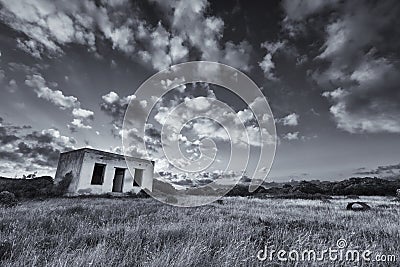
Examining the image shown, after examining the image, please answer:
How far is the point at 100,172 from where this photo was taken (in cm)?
2016

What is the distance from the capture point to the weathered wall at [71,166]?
54.1ft

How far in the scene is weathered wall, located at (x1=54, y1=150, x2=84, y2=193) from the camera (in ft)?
54.1

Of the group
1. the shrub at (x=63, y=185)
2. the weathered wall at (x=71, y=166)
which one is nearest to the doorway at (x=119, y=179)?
the weathered wall at (x=71, y=166)

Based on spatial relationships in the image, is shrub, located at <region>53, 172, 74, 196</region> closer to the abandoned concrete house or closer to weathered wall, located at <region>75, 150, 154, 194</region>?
the abandoned concrete house

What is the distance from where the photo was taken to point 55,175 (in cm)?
1955

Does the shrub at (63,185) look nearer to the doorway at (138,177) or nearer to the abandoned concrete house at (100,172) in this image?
the abandoned concrete house at (100,172)

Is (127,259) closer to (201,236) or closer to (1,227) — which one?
(201,236)

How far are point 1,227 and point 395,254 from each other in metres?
7.58
